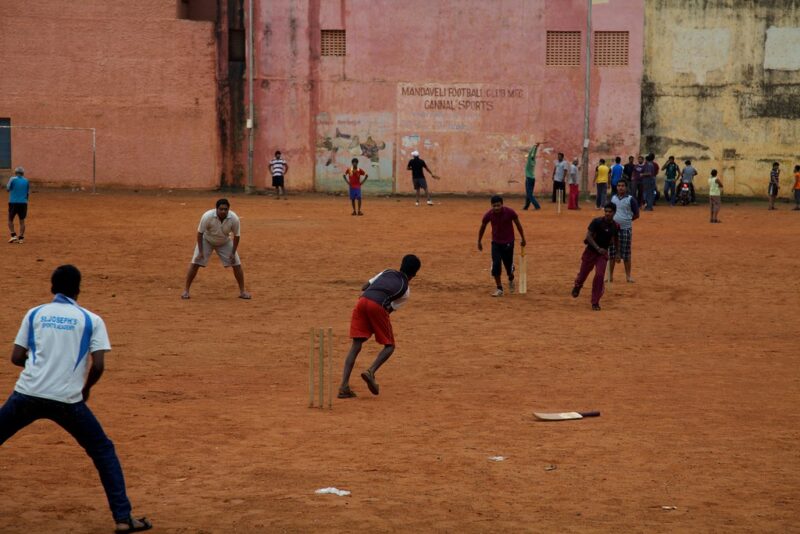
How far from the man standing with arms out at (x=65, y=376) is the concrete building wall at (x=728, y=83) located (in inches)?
1508

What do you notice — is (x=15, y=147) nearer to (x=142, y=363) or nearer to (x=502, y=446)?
(x=142, y=363)

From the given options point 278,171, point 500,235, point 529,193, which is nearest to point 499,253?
point 500,235

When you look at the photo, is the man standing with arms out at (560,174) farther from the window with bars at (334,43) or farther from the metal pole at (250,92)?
the metal pole at (250,92)

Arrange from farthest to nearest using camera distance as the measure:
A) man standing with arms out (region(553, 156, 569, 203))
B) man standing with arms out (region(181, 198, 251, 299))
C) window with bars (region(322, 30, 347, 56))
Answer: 1. window with bars (region(322, 30, 347, 56))
2. man standing with arms out (region(553, 156, 569, 203))
3. man standing with arms out (region(181, 198, 251, 299))

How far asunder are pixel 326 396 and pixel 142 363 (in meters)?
2.76

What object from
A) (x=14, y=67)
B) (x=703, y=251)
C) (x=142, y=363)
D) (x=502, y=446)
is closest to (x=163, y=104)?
(x=14, y=67)

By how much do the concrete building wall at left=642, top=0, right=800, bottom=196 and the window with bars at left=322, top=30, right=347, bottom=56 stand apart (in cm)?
1092

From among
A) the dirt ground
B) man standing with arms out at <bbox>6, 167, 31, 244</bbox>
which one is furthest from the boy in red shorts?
man standing with arms out at <bbox>6, 167, 31, 244</bbox>

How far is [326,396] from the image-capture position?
12.1 metres

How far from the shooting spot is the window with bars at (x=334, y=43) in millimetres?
44031

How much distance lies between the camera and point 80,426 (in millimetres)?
7555

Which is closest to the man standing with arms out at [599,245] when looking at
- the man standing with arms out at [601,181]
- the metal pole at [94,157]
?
the man standing with arms out at [601,181]

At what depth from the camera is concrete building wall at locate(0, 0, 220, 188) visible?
43.1 meters

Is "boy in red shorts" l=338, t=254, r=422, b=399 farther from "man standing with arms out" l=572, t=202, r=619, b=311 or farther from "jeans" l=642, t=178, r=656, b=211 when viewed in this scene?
"jeans" l=642, t=178, r=656, b=211
